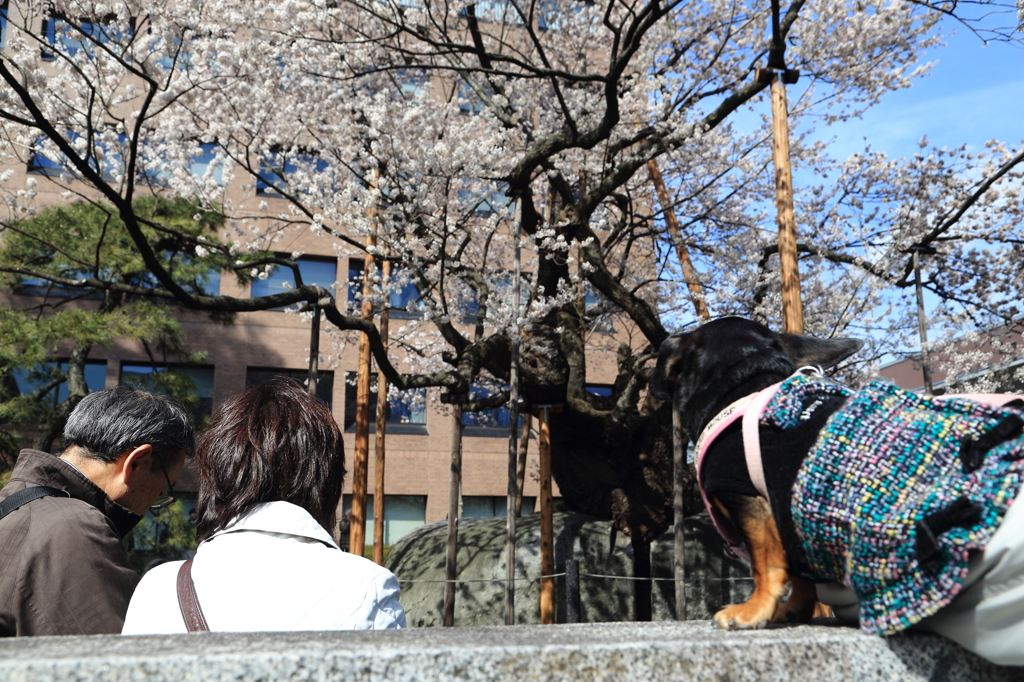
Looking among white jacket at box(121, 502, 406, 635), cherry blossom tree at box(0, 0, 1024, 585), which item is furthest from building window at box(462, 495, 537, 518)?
white jacket at box(121, 502, 406, 635)

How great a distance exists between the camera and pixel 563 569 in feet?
33.3

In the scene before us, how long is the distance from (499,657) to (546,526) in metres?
8.39

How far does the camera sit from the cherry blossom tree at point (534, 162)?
342 inches

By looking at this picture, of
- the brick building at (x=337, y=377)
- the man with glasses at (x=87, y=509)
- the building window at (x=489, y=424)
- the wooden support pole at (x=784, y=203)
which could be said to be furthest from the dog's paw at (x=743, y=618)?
the building window at (x=489, y=424)

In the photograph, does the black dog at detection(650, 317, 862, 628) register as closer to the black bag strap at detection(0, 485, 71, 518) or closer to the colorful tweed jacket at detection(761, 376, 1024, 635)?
the colorful tweed jacket at detection(761, 376, 1024, 635)

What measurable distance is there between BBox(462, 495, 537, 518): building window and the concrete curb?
65.0ft

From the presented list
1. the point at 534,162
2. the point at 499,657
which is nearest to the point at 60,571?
the point at 499,657

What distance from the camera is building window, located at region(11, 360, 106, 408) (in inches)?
572

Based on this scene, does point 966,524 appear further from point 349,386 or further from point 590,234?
point 349,386

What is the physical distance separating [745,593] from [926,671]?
9.03m

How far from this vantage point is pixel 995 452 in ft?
4.02

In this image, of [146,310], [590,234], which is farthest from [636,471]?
[146,310]

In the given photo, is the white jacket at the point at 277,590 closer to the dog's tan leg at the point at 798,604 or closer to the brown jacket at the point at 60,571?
the brown jacket at the point at 60,571

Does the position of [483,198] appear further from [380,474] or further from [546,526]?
[546,526]
